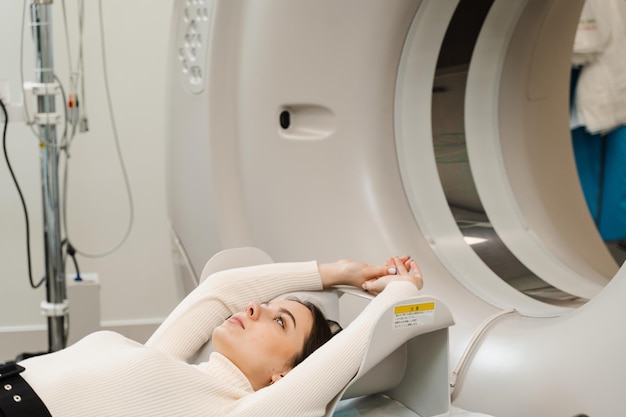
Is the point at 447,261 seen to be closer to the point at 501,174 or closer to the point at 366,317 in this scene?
the point at 501,174

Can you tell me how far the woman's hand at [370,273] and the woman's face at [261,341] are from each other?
132 millimetres

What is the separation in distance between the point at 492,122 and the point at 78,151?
136 centimetres

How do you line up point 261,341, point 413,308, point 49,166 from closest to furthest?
point 413,308 < point 261,341 < point 49,166

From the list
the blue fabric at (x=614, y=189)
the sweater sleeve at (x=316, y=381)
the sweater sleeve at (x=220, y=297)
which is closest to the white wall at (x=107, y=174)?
the sweater sleeve at (x=220, y=297)

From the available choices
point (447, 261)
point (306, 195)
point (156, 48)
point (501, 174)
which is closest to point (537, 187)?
point (501, 174)

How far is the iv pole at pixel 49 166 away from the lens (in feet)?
6.44

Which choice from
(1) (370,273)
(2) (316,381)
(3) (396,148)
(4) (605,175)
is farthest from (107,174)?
(2) (316,381)

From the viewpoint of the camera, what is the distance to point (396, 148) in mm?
1561

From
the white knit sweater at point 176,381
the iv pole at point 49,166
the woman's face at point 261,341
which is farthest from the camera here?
the iv pole at point 49,166

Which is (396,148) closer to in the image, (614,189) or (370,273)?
(370,273)

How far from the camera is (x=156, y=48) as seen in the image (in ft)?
8.38

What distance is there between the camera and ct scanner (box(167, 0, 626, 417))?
1441mm

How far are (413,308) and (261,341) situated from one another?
261 mm

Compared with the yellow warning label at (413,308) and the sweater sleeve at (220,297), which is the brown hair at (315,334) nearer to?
the sweater sleeve at (220,297)
